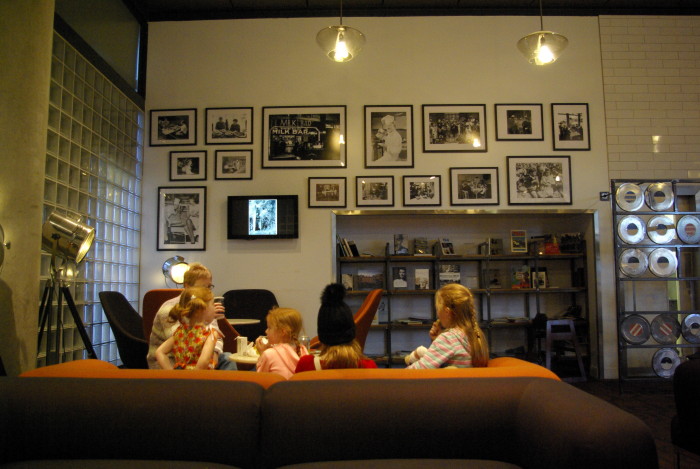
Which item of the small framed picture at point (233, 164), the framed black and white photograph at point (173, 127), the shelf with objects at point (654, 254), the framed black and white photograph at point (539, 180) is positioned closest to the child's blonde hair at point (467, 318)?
the shelf with objects at point (654, 254)

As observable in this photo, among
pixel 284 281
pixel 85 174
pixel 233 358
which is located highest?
pixel 85 174

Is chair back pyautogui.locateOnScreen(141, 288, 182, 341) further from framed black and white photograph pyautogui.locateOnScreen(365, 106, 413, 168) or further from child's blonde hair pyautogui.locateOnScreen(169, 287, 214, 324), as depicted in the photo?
framed black and white photograph pyautogui.locateOnScreen(365, 106, 413, 168)

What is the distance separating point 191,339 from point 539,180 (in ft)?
15.7

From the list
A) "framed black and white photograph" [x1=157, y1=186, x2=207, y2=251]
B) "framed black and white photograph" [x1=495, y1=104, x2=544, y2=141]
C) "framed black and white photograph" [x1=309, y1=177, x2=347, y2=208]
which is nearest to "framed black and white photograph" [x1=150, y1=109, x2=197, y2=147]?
"framed black and white photograph" [x1=157, y1=186, x2=207, y2=251]

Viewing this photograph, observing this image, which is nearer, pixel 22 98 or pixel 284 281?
pixel 22 98

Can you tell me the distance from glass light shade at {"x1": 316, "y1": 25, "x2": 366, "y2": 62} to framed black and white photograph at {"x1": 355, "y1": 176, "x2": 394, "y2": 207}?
1.97m

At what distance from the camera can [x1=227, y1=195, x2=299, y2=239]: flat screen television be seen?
231 inches

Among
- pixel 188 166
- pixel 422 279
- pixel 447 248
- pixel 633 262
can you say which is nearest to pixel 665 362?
pixel 633 262

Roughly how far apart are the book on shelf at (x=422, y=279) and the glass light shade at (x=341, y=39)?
2928mm

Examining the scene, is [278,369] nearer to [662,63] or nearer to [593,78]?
[593,78]

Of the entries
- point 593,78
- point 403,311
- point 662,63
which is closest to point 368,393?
point 403,311

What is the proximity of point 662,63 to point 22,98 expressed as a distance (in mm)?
6939

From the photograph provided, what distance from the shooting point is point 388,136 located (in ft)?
19.8

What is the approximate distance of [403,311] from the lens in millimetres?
6270
